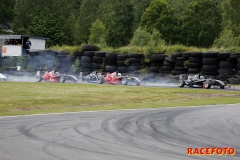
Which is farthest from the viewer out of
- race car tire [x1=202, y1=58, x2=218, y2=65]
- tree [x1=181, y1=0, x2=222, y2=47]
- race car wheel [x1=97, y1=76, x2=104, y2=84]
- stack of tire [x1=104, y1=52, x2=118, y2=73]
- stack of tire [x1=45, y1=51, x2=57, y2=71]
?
tree [x1=181, y1=0, x2=222, y2=47]

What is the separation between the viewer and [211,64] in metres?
33.0

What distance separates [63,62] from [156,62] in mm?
10399

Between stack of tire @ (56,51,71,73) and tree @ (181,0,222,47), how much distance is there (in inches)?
1453

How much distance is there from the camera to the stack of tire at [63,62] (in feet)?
140

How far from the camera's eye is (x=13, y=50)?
50656 mm

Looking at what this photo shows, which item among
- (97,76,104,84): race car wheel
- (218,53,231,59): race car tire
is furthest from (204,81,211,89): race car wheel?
(97,76,104,84): race car wheel

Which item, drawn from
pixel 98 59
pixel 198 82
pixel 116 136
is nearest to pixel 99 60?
pixel 98 59

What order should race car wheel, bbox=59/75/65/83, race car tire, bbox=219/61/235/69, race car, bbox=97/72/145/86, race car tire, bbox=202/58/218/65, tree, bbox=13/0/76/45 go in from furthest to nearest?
tree, bbox=13/0/76/45 → race car wheel, bbox=59/75/65/83 → race car, bbox=97/72/145/86 → race car tire, bbox=202/58/218/65 → race car tire, bbox=219/61/235/69

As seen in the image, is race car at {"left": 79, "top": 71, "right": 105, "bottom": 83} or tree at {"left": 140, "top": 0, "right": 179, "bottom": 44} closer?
race car at {"left": 79, "top": 71, "right": 105, "bottom": 83}

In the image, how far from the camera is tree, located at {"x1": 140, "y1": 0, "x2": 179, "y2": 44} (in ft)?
258

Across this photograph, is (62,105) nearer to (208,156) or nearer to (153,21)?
(208,156)

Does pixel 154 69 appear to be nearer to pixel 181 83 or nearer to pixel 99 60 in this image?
pixel 181 83

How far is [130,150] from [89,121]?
4.50 meters

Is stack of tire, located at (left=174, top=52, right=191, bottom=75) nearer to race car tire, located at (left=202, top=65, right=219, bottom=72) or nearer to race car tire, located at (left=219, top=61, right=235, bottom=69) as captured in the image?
race car tire, located at (left=202, top=65, right=219, bottom=72)
